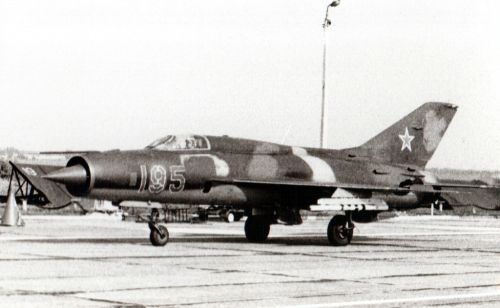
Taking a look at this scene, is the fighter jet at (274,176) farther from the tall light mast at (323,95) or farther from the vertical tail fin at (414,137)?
the tall light mast at (323,95)

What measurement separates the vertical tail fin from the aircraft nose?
28.3 feet

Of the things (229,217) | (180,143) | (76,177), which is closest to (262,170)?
(180,143)

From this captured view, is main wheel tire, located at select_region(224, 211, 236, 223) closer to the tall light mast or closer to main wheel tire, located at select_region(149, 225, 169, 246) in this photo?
the tall light mast

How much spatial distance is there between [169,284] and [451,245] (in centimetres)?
1184

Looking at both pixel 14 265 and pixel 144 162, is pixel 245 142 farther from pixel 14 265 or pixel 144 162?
pixel 14 265

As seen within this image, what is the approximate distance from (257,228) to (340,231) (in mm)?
2228

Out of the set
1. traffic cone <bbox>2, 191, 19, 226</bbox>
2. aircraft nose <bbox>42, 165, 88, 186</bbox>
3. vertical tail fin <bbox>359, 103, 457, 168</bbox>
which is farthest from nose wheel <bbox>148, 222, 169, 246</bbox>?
traffic cone <bbox>2, 191, 19, 226</bbox>

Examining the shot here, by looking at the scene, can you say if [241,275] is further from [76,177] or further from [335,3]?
[335,3]

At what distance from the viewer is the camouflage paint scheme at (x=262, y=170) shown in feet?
55.3

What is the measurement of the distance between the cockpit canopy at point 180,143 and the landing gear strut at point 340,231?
3.61 metres

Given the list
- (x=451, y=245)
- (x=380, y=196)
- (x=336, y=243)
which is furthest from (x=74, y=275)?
(x=451, y=245)

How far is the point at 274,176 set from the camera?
19.9m

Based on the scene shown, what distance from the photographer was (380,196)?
67.1ft

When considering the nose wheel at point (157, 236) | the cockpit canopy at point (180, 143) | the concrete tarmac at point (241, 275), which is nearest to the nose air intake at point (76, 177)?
the concrete tarmac at point (241, 275)
